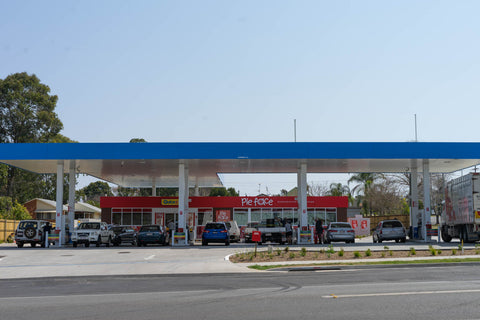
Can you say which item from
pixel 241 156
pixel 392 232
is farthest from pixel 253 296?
→ pixel 392 232

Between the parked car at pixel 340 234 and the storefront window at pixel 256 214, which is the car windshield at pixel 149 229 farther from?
the storefront window at pixel 256 214

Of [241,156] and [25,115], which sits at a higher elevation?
[25,115]

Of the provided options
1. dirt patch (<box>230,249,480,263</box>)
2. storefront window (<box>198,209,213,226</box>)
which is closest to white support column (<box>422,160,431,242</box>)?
dirt patch (<box>230,249,480,263</box>)

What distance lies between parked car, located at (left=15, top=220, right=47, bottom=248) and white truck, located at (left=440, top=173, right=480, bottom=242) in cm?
2501

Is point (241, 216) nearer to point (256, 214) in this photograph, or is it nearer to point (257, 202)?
point (256, 214)

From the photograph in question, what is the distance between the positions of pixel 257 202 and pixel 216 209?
148 inches

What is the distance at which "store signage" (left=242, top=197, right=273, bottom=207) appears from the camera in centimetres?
4834

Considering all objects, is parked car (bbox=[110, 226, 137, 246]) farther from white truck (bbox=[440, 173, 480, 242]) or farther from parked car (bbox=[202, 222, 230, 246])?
white truck (bbox=[440, 173, 480, 242])

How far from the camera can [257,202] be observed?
4847cm

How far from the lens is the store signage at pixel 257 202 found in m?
48.3

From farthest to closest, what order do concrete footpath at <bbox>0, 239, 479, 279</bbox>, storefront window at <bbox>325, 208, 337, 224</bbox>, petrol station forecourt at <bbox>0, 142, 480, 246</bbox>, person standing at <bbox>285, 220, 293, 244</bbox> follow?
storefront window at <bbox>325, 208, 337, 224</bbox>, person standing at <bbox>285, 220, 293, 244</bbox>, petrol station forecourt at <bbox>0, 142, 480, 246</bbox>, concrete footpath at <bbox>0, 239, 479, 279</bbox>

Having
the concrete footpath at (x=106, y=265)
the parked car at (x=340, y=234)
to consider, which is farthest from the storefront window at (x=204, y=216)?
the concrete footpath at (x=106, y=265)

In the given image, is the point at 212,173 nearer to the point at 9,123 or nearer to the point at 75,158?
the point at 75,158

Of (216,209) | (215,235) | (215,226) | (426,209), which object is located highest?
(426,209)
